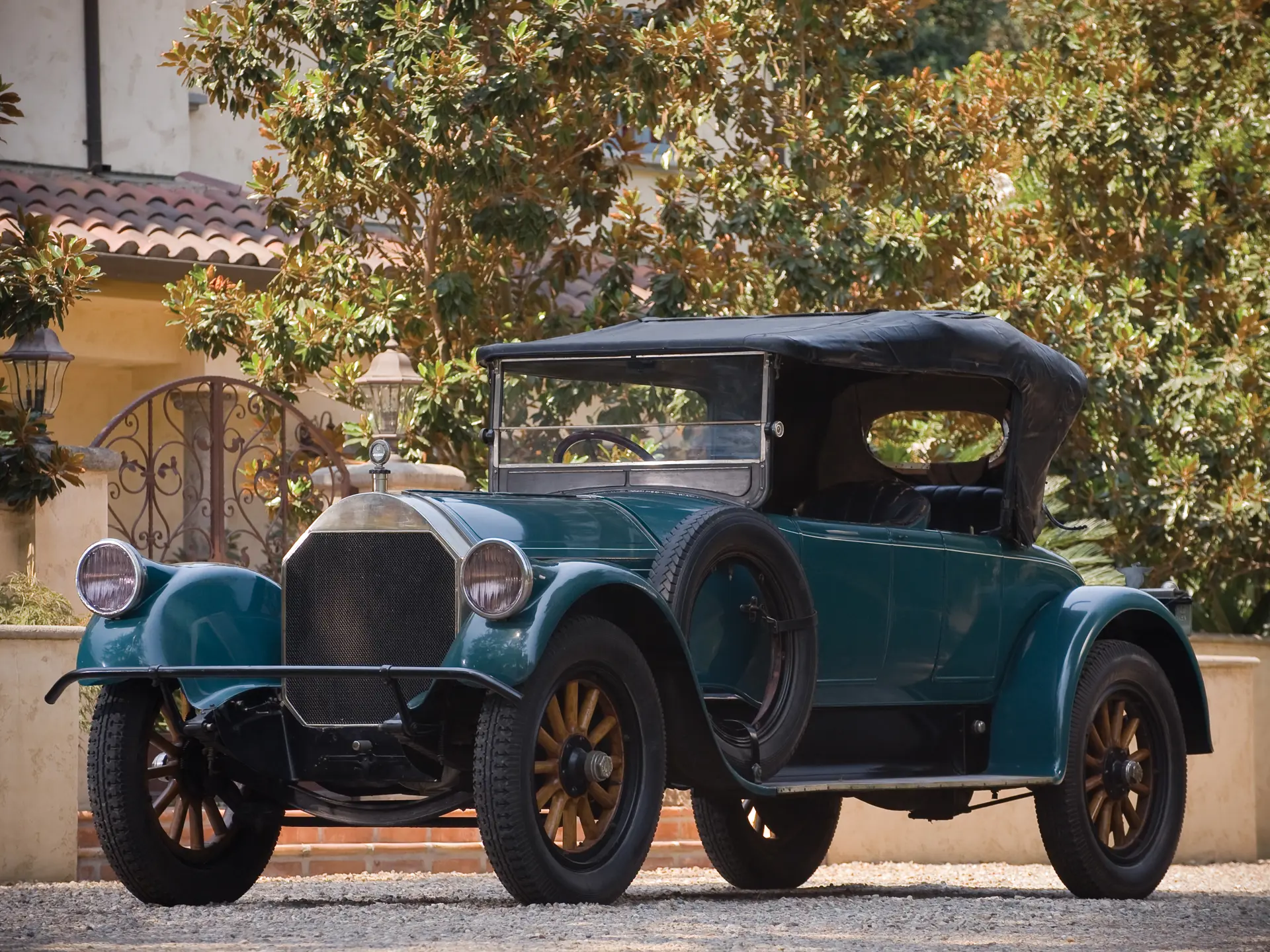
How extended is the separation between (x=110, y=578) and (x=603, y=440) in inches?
75.6

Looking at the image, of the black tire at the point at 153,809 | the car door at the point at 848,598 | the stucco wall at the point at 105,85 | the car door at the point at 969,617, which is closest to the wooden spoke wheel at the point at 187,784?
the black tire at the point at 153,809

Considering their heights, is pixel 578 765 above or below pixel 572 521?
below

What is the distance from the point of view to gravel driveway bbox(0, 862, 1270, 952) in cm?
532

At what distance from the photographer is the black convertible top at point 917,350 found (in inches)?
281

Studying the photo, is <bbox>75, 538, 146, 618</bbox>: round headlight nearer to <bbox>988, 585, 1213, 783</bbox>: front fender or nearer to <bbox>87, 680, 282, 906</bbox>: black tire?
<bbox>87, 680, 282, 906</bbox>: black tire

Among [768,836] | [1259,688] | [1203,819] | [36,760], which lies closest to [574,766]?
[768,836]

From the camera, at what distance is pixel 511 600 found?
582 cm

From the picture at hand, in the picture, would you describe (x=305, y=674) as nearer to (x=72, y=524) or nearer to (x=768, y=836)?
(x=768, y=836)

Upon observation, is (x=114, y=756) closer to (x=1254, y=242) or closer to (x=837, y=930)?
(x=837, y=930)

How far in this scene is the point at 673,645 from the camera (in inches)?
247

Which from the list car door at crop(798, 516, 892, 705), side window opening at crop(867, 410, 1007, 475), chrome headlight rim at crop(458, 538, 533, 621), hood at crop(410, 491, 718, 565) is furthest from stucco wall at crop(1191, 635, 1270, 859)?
chrome headlight rim at crop(458, 538, 533, 621)

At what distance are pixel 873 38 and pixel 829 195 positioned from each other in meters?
1.04

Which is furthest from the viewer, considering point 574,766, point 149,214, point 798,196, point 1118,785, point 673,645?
point 149,214

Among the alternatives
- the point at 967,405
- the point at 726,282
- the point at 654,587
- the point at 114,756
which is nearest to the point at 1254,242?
the point at 726,282
